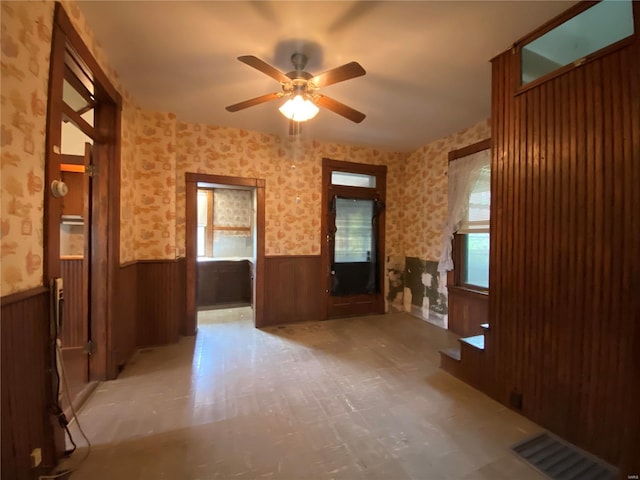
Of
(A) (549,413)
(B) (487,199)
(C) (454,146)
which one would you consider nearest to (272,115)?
(C) (454,146)

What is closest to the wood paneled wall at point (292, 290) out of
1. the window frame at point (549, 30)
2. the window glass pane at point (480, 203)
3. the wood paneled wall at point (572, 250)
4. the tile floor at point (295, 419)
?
the tile floor at point (295, 419)

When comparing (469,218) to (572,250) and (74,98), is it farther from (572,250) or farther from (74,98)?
(74,98)

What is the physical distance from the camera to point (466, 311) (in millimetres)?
3596

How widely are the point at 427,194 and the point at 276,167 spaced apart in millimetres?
2357

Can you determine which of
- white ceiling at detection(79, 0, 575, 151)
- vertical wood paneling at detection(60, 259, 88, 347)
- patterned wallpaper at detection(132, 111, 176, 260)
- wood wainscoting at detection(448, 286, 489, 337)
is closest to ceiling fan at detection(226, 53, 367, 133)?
white ceiling at detection(79, 0, 575, 151)

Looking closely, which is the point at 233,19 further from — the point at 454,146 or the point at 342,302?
the point at 342,302

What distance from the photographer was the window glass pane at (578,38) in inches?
63.1

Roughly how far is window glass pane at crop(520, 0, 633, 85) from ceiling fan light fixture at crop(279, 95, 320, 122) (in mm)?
1621

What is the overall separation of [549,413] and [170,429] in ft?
8.31

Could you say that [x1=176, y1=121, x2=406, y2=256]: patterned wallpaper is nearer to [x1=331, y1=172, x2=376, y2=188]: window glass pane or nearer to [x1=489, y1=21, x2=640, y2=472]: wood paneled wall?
[x1=331, y1=172, x2=376, y2=188]: window glass pane

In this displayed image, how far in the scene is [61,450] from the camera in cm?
157

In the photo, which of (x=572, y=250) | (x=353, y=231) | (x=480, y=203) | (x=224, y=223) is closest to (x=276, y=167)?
(x=353, y=231)

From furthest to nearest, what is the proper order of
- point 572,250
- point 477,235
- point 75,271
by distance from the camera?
point 477,235 < point 75,271 < point 572,250

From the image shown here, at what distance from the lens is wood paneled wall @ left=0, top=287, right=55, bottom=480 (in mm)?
1179
